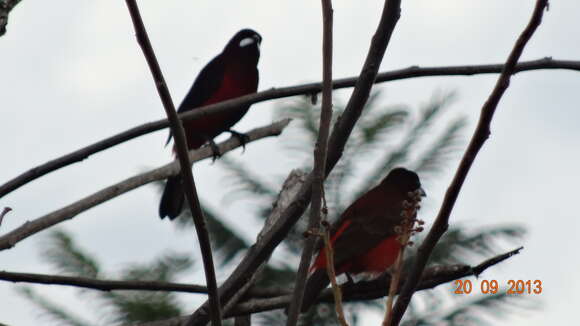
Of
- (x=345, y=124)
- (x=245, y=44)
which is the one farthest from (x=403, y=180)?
(x=345, y=124)

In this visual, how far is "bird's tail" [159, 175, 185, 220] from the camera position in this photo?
6074 millimetres

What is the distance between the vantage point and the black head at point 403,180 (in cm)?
488

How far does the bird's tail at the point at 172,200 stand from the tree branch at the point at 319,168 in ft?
14.6

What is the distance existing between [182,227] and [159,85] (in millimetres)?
5520

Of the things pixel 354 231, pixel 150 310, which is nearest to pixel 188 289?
pixel 354 231

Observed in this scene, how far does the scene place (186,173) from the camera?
162 cm

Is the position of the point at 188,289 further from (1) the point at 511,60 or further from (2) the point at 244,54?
(2) the point at 244,54

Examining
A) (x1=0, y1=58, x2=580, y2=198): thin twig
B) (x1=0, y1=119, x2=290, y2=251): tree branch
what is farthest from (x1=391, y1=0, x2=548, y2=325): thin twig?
(x1=0, y1=119, x2=290, y2=251): tree branch

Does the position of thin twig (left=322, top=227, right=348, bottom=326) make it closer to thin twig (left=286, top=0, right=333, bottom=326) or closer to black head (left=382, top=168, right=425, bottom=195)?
thin twig (left=286, top=0, right=333, bottom=326)

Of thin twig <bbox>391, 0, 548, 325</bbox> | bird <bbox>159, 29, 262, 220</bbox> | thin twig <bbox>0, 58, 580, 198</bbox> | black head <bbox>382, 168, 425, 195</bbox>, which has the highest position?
bird <bbox>159, 29, 262, 220</bbox>

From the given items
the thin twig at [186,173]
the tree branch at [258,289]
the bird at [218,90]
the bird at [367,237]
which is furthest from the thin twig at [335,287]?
the bird at [218,90]

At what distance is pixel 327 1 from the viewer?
1.67m

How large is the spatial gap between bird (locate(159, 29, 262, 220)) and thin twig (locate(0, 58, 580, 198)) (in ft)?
12.4

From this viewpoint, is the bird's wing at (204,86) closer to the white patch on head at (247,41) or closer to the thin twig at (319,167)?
the white patch on head at (247,41)
